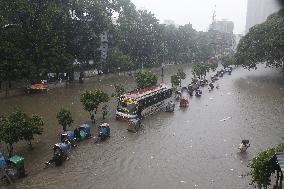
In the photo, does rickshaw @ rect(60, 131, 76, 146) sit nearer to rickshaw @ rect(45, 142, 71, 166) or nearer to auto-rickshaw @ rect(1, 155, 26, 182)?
rickshaw @ rect(45, 142, 71, 166)

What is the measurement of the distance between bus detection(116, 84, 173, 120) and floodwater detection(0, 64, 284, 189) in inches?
33.8

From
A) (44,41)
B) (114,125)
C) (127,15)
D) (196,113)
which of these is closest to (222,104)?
(196,113)

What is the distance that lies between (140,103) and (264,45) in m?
37.4

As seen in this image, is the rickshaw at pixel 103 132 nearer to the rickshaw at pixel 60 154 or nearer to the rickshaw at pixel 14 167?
the rickshaw at pixel 60 154

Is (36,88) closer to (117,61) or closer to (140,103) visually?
(140,103)

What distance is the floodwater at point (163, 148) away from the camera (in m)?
18.7

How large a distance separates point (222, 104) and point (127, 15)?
1392 inches

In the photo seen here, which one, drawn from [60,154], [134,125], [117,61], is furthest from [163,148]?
[117,61]

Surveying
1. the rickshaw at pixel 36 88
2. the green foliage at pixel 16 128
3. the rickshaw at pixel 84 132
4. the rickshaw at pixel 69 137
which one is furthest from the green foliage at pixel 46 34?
the green foliage at pixel 16 128

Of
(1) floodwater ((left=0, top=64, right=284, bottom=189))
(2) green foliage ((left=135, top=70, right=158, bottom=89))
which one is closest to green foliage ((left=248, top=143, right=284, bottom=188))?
(1) floodwater ((left=0, top=64, right=284, bottom=189))

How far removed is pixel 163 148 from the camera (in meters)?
24.1

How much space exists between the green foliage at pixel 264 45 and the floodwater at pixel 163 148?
1994 centimetres

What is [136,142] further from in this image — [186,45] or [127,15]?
[186,45]

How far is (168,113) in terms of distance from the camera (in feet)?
115
